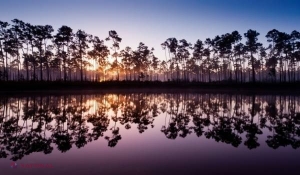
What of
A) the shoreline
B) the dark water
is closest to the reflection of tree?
the dark water

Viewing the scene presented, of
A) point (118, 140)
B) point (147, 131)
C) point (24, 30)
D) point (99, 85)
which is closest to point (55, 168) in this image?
point (118, 140)

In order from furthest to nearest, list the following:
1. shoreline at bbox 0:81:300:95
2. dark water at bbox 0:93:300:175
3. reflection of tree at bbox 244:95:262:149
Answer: shoreline at bbox 0:81:300:95 < reflection of tree at bbox 244:95:262:149 < dark water at bbox 0:93:300:175

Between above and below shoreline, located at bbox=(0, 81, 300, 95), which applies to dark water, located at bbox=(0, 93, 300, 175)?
below

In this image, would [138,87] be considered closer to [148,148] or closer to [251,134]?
[251,134]

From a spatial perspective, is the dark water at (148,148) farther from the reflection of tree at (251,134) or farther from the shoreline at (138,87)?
the shoreline at (138,87)

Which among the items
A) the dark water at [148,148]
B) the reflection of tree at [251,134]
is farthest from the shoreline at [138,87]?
the reflection of tree at [251,134]

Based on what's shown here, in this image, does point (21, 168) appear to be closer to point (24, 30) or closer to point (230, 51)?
point (24, 30)

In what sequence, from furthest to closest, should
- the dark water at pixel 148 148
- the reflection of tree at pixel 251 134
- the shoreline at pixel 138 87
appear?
1. the shoreline at pixel 138 87
2. the reflection of tree at pixel 251 134
3. the dark water at pixel 148 148

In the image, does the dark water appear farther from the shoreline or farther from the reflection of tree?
the shoreline

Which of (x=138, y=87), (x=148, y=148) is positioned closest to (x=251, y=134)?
(x=148, y=148)

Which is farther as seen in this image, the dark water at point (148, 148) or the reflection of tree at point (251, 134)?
the reflection of tree at point (251, 134)

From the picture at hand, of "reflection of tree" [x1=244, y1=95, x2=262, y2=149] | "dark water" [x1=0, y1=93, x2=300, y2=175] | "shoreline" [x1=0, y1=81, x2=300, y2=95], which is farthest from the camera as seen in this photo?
"shoreline" [x1=0, y1=81, x2=300, y2=95]

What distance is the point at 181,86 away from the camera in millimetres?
57500

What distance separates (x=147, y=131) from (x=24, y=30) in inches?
2128
